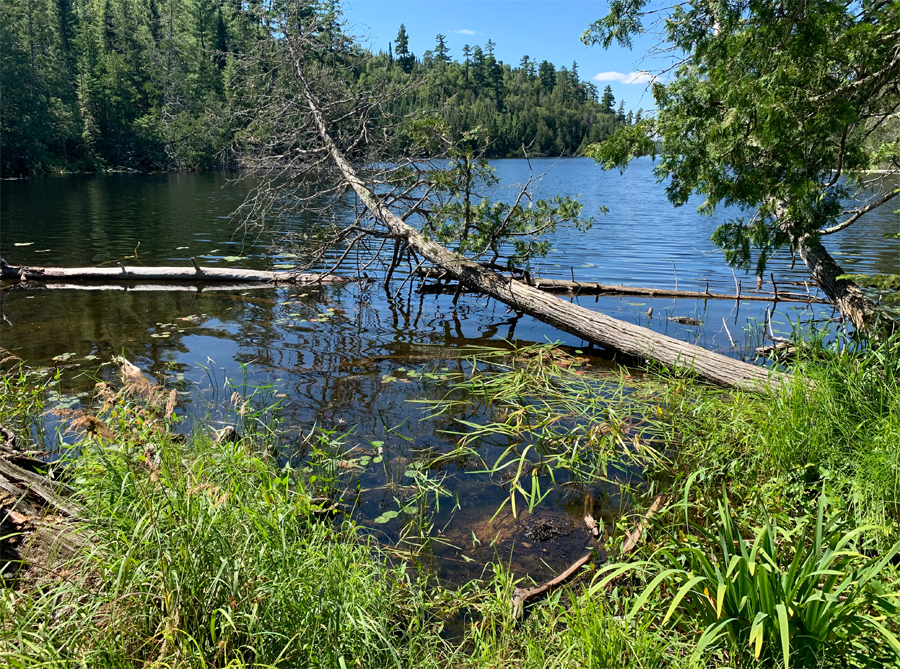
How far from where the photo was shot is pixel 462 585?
138 inches

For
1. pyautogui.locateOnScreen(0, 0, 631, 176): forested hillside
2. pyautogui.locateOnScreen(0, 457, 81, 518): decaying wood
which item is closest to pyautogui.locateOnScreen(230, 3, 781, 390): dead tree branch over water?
pyautogui.locateOnScreen(0, 457, 81, 518): decaying wood

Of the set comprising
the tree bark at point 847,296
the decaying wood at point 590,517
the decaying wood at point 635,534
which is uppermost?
the tree bark at point 847,296

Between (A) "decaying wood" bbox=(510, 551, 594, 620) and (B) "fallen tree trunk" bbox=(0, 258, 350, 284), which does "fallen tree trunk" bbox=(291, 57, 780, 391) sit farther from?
(A) "decaying wood" bbox=(510, 551, 594, 620)

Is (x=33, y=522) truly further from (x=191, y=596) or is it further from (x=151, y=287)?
(x=151, y=287)

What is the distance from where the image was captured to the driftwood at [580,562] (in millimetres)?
3166

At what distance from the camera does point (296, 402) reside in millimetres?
6172

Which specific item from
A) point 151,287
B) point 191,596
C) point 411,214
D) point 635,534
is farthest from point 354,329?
point 191,596

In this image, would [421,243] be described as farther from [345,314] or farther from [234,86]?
[234,86]

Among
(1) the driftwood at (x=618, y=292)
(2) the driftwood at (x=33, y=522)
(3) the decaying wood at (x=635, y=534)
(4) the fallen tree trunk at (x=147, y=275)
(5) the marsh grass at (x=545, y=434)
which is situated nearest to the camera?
(2) the driftwood at (x=33, y=522)

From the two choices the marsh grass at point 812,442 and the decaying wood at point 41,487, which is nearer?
the decaying wood at point 41,487

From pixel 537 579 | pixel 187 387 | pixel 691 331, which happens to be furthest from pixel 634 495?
pixel 691 331

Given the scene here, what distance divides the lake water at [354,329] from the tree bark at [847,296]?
67 centimetres

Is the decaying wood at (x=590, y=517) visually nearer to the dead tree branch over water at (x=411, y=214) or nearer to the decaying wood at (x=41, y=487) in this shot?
the dead tree branch over water at (x=411, y=214)

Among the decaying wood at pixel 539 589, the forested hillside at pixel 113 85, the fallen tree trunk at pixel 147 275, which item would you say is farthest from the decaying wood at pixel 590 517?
the forested hillside at pixel 113 85
